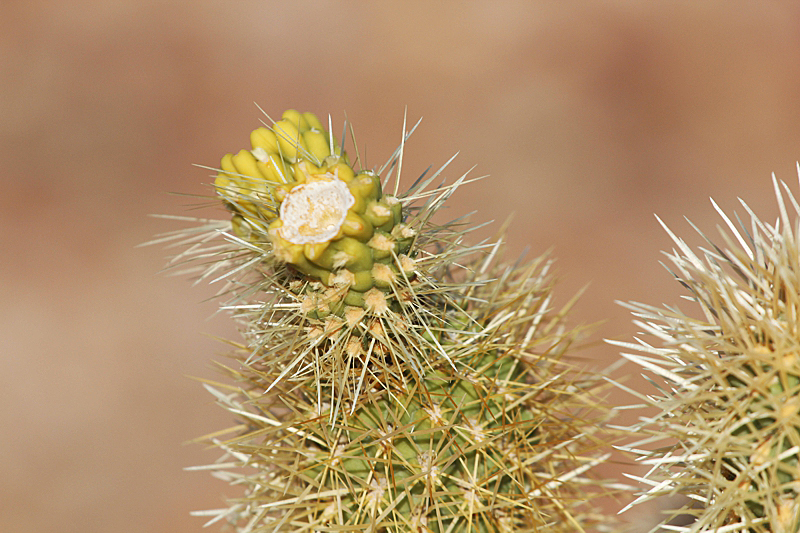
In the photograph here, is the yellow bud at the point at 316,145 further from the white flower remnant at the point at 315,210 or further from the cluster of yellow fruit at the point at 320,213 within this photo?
the white flower remnant at the point at 315,210

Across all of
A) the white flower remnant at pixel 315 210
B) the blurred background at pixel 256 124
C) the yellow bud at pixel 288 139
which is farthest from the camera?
the blurred background at pixel 256 124

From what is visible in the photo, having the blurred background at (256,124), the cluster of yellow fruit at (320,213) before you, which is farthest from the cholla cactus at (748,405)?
the blurred background at (256,124)

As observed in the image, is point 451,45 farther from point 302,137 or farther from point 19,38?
point 302,137

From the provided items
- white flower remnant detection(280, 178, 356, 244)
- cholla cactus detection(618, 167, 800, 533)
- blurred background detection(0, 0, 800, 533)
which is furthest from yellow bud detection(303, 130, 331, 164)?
blurred background detection(0, 0, 800, 533)

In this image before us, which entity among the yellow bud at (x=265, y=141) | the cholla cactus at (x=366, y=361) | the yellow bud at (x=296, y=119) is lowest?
the cholla cactus at (x=366, y=361)

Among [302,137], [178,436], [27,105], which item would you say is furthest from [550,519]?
[27,105]

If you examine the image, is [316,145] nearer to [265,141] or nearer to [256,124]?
[265,141]

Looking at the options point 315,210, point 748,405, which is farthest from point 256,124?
point 748,405

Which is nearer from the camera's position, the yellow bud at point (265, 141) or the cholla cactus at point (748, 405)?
the cholla cactus at point (748, 405)
